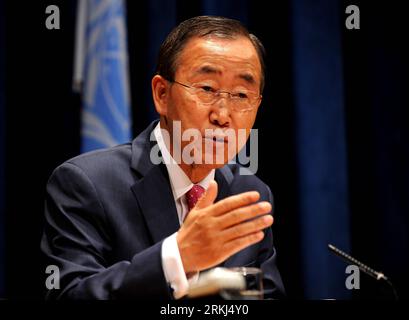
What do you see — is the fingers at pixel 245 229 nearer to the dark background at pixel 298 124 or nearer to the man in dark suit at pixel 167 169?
the man in dark suit at pixel 167 169

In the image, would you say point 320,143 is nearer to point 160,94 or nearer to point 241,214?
point 160,94

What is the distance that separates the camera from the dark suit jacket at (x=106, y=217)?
1787 mm

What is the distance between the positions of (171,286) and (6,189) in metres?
1.60

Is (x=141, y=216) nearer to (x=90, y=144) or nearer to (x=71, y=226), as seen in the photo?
(x=71, y=226)

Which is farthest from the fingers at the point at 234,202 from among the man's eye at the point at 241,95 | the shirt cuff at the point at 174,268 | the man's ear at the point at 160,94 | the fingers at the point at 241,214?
the man's ear at the point at 160,94

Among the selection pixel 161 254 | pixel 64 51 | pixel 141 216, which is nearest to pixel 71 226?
pixel 141 216

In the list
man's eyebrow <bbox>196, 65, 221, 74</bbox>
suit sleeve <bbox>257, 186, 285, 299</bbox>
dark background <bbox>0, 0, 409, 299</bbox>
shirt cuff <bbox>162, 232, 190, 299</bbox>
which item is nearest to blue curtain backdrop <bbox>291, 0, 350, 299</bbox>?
dark background <bbox>0, 0, 409, 299</bbox>

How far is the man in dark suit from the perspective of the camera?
73.8 inches

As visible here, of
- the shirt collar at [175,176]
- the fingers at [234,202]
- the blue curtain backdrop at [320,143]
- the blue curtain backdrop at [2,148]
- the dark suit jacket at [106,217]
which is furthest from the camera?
the blue curtain backdrop at [320,143]

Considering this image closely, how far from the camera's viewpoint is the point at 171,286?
1.58 m

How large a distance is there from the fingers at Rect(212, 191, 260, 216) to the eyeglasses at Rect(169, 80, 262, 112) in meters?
0.54

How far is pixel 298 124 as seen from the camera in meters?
3.09

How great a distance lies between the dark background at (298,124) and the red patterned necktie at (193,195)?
1.11m

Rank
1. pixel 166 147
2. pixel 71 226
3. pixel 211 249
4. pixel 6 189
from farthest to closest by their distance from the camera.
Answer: pixel 6 189
pixel 166 147
pixel 71 226
pixel 211 249
